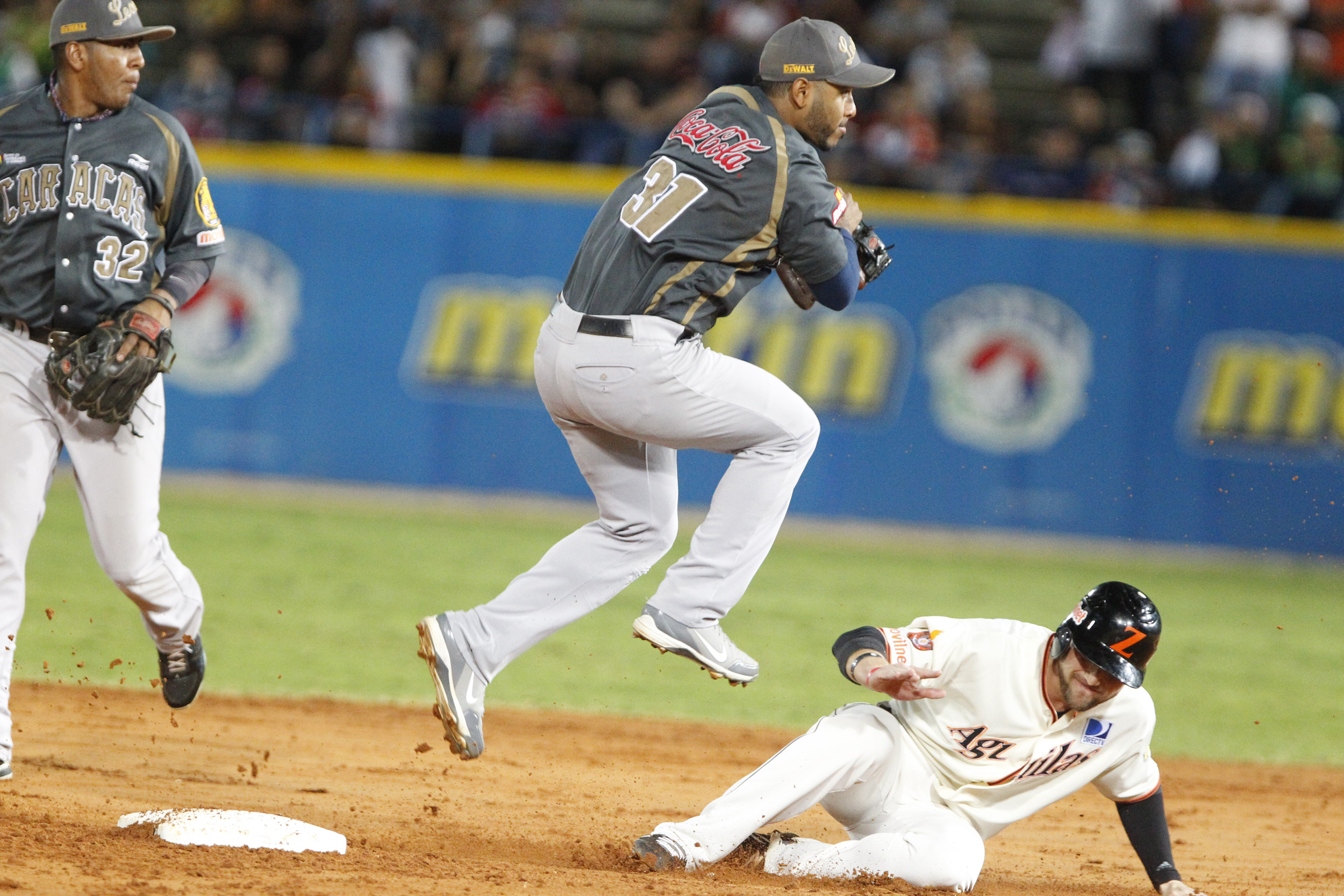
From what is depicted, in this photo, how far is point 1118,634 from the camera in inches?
178

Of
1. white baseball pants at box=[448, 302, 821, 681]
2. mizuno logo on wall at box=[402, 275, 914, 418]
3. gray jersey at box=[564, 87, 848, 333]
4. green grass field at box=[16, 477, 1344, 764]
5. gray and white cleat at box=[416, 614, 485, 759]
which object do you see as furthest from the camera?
mizuno logo on wall at box=[402, 275, 914, 418]

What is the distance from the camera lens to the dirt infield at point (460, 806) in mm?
4453

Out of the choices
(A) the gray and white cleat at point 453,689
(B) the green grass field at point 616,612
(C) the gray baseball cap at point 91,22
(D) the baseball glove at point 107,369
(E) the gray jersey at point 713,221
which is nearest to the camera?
(E) the gray jersey at point 713,221

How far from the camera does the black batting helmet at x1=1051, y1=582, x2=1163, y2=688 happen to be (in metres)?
4.54

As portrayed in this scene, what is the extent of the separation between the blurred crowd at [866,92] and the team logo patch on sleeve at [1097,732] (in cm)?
933

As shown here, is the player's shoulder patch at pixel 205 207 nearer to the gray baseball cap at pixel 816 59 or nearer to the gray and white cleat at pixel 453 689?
the gray and white cleat at pixel 453 689

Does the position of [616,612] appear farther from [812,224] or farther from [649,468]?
[812,224]

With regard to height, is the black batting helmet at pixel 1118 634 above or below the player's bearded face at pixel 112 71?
below

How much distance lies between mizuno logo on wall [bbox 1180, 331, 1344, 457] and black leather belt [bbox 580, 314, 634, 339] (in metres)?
9.65

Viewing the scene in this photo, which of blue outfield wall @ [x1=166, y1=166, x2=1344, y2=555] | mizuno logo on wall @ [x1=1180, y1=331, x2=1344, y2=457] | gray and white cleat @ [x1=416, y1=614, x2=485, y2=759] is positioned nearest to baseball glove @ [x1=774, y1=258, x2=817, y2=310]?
gray and white cleat @ [x1=416, y1=614, x2=485, y2=759]

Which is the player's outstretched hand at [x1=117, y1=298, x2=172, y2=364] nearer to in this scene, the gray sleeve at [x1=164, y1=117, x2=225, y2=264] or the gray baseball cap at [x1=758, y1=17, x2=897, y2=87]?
the gray sleeve at [x1=164, y1=117, x2=225, y2=264]

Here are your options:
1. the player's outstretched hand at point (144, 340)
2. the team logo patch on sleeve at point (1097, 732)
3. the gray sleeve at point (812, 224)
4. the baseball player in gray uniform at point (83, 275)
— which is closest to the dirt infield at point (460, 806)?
the team logo patch on sleeve at point (1097, 732)

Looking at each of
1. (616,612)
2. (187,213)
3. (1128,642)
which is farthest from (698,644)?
(616,612)

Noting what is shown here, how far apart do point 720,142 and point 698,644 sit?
5.24ft
